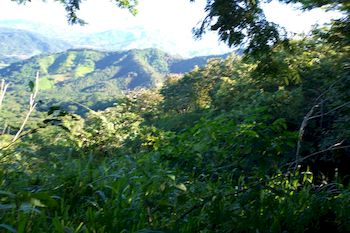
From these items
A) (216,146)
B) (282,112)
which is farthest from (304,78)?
(216,146)

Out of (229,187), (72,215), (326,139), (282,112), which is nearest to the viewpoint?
(72,215)

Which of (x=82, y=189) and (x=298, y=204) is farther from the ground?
(x=82, y=189)

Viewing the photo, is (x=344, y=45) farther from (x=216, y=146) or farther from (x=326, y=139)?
(x=326, y=139)

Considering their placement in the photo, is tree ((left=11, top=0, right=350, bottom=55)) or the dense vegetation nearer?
the dense vegetation

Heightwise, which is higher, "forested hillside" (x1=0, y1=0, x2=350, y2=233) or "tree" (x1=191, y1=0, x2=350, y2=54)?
"tree" (x1=191, y1=0, x2=350, y2=54)

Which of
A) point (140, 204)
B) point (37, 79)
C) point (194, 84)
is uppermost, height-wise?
point (37, 79)

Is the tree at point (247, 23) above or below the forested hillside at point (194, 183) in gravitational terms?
above

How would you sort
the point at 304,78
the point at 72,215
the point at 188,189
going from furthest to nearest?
the point at 304,78
the point at 188,189
the point at 72,215

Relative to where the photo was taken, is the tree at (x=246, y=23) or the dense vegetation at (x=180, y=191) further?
the tree at (x=246, y=23)

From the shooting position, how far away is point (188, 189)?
2773mm

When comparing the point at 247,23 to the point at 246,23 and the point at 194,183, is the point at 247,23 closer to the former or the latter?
the point at 246,23

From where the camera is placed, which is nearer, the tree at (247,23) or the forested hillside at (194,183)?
the forested hillside at (194,183)

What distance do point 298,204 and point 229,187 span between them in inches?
20.7

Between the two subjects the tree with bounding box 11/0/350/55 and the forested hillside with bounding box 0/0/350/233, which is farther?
the tree with bounding box 11/0/350/55
